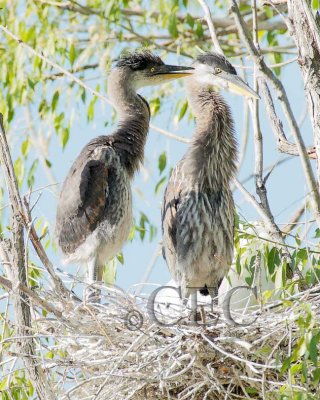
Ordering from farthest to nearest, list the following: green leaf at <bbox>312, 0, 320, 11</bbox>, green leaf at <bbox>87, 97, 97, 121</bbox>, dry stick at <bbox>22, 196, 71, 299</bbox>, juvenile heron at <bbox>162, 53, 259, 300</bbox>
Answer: green leaf at <bbox>87, 97, 97, 121</bbox>
juvenile heron at <bbox>162, 53, 259, 300</bbox>
green leaf at <bbox>312, 0, 320, 11</bbox>
dry stick at <bbox>22, 196, 71, 299</bbox>

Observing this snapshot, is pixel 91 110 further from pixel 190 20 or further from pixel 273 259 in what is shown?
pixel 273 259

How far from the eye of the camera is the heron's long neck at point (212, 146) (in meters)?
5.66

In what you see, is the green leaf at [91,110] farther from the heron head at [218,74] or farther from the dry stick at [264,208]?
the dry stick at [264,208]

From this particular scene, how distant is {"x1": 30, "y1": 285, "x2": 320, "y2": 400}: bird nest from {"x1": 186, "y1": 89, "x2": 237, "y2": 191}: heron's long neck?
3.06ft

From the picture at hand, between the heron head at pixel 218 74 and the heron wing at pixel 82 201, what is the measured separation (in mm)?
657

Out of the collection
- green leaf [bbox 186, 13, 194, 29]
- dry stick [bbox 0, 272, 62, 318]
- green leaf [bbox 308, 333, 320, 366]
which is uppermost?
green leaf [bbox 186, 13, 194, 29]

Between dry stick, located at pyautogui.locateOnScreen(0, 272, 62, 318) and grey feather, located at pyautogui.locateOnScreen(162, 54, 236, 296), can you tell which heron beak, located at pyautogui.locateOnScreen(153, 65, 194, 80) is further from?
dry stick, located at pyautogui.locateOnScreen(0, 272, 62, 318)

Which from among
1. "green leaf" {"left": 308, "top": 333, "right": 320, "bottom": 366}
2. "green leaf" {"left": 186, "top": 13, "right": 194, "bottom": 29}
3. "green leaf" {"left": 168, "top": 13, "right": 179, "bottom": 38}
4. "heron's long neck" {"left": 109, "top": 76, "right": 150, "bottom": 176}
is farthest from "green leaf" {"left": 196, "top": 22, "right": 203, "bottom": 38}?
"green leaf" {"left": 308, "top": 333, "right": 320, "bottom": 366}

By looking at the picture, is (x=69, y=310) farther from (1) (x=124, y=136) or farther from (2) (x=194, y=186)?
(1) (x=124, y=136)

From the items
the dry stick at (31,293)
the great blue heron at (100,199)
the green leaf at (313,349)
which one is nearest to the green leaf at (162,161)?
the great blue heron at (100,199)

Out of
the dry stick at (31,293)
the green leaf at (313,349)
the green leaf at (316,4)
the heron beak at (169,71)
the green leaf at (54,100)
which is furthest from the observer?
the green leaf at (54,100)

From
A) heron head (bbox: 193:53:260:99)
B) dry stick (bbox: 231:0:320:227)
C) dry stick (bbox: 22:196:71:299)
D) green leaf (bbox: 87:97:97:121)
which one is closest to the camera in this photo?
dry stick (bbox: 22:196:71:299)

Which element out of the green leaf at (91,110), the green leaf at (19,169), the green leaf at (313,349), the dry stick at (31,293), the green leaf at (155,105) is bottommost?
the green leaf at (313,349)

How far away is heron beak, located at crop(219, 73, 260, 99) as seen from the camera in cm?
562
